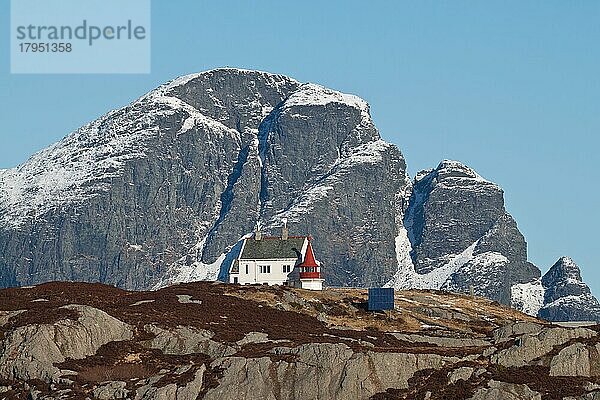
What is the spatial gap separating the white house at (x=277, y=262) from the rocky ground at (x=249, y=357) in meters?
53.6

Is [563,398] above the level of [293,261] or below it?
below

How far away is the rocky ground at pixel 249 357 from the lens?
3770 inches

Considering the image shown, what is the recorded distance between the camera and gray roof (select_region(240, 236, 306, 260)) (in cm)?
18788

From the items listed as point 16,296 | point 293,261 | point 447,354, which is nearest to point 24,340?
point 16,296

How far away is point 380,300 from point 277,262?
4251 centimetres

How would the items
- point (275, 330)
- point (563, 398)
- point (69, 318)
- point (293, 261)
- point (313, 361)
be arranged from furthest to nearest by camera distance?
1. point (293, 261)
2. point (275, 330)
3. point (69, 318)
4. point (313, 361)
5. point (563, 398)

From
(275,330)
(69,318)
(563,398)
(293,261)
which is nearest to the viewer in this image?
(563,398)

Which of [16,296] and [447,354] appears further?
[16,296]

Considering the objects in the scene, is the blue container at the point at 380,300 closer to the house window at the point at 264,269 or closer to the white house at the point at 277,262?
the white house at the point at 277,262

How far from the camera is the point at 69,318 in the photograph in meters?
109

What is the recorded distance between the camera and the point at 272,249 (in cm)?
18988

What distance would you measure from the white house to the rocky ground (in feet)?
176

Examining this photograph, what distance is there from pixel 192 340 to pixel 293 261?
253 ft

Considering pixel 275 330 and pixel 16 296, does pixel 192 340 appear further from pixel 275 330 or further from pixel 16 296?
pixel 16 296
